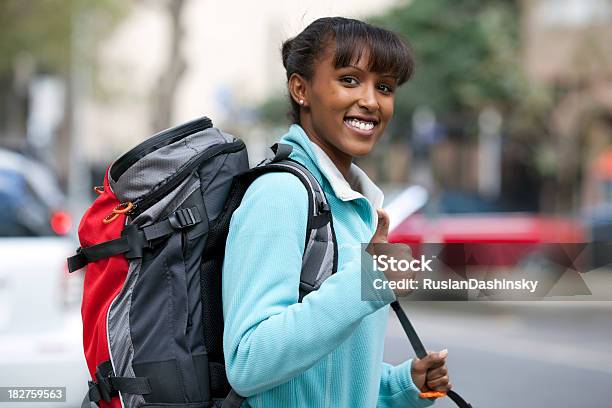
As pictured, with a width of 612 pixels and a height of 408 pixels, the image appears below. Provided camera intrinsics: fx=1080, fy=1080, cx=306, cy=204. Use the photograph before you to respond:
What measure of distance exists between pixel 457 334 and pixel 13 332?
6.03 metres

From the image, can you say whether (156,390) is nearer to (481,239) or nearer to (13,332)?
(13,332)

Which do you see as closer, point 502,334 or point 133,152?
point 133,152

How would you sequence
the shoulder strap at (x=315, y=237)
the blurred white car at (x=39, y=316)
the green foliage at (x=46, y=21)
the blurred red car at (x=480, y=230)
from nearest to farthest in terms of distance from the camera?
the shoulder strap at (x=315, y=237) → the blurred white car at (x=39, y=316) → the blurred red car at (x=480, y=230) → the green foliage at (x=46, y=21)

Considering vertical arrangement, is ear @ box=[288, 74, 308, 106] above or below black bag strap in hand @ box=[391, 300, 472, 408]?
above

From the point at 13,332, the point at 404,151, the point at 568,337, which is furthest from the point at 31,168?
the point at 404,151

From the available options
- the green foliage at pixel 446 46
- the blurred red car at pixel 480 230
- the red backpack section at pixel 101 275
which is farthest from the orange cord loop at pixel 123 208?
the green foliage at pixel 446 46

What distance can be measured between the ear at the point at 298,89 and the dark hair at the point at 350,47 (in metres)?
0.01

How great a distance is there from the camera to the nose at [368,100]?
1913mm

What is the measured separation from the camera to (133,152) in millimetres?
1857

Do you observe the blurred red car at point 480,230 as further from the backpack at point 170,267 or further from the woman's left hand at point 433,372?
the backpack at point 170,267

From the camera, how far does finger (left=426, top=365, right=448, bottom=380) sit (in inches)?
74.6

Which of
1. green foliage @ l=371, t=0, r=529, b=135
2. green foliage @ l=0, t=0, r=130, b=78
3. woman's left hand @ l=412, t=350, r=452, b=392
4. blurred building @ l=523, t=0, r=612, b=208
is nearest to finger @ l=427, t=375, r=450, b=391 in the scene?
woman's left hand @ l=412, t=350, r=452, b=392

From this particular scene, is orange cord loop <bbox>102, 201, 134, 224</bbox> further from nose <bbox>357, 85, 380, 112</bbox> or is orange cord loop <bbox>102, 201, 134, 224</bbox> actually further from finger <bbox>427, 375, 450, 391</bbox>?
finger <bbox>427, 375, 450, 391</bbox>

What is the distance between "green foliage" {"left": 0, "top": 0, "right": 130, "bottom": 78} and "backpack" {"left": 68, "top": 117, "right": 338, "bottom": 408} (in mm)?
29846
